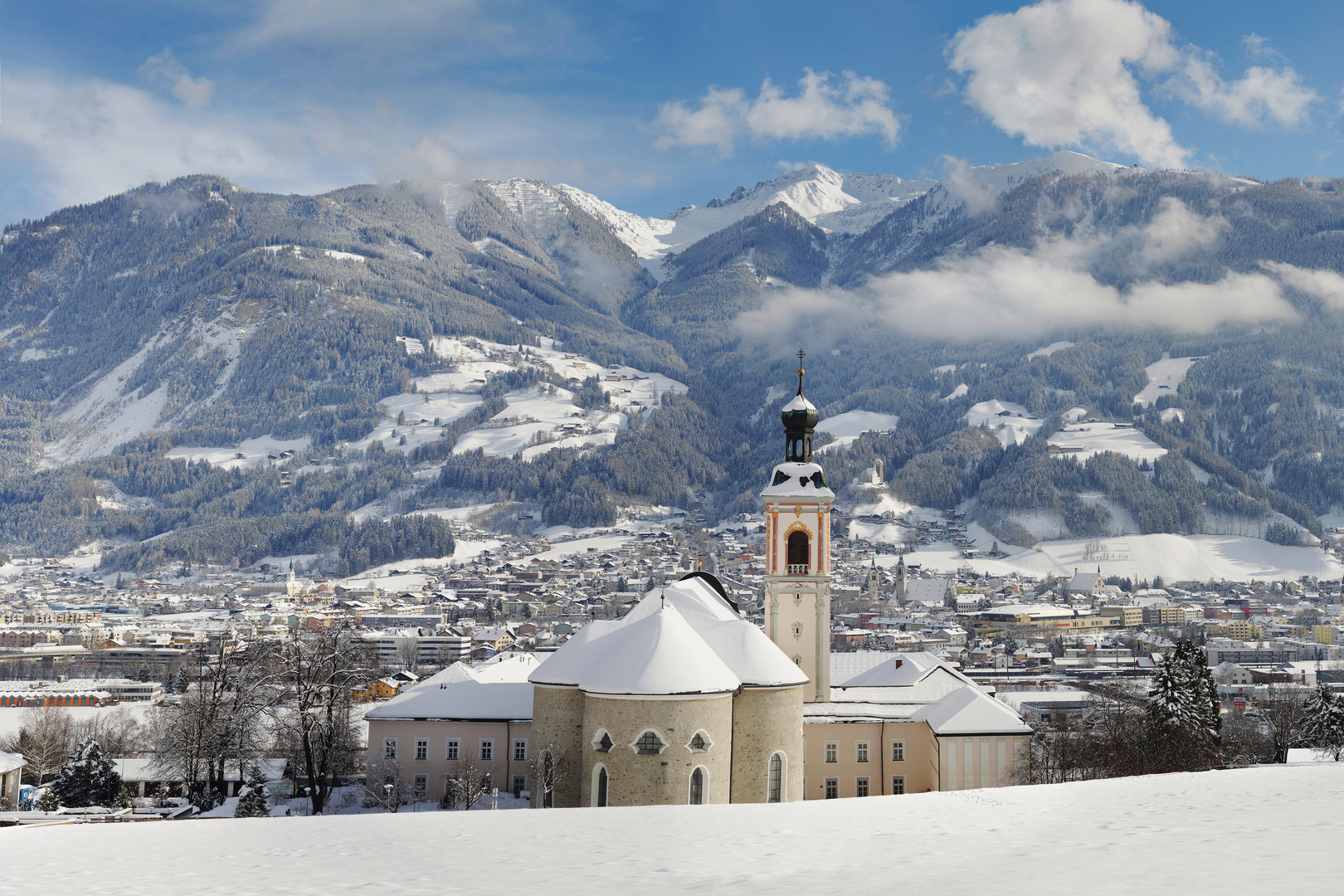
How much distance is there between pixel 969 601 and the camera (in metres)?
186

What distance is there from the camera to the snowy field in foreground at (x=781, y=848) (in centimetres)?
1127

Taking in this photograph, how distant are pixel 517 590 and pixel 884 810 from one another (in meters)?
184

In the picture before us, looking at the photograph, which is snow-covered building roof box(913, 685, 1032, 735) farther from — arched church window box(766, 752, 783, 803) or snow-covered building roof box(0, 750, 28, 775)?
snow-covered building roof box(0, 750, 28, 775)

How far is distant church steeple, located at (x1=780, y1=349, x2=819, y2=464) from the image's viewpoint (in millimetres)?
47906

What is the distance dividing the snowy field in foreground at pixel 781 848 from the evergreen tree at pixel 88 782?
2967 cm

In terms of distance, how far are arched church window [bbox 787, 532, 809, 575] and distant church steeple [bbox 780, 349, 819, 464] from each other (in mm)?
3463

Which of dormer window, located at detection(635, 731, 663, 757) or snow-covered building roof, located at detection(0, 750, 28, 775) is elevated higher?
dormer window, located at detection(635, 731, 663, 757)

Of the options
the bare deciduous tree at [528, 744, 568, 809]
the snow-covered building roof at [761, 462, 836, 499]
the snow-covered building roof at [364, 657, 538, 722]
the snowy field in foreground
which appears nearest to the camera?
the snowy field in foreground

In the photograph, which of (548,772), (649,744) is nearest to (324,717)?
(548,772)

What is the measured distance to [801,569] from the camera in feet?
154

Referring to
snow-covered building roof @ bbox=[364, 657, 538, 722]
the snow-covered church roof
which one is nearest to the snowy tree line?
the snow-covered church roof

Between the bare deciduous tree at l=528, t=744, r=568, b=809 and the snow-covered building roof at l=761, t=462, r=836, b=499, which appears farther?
the snow-covered building roof at l=761, t=462, r=836, b=499

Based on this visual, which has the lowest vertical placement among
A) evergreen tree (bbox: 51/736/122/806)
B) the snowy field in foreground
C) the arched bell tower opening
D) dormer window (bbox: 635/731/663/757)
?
evergreen tree (bbox: 51/736/122/806)

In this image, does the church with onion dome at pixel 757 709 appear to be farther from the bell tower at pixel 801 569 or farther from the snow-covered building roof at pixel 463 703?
the snow-covered building roof at pixel 463 703
